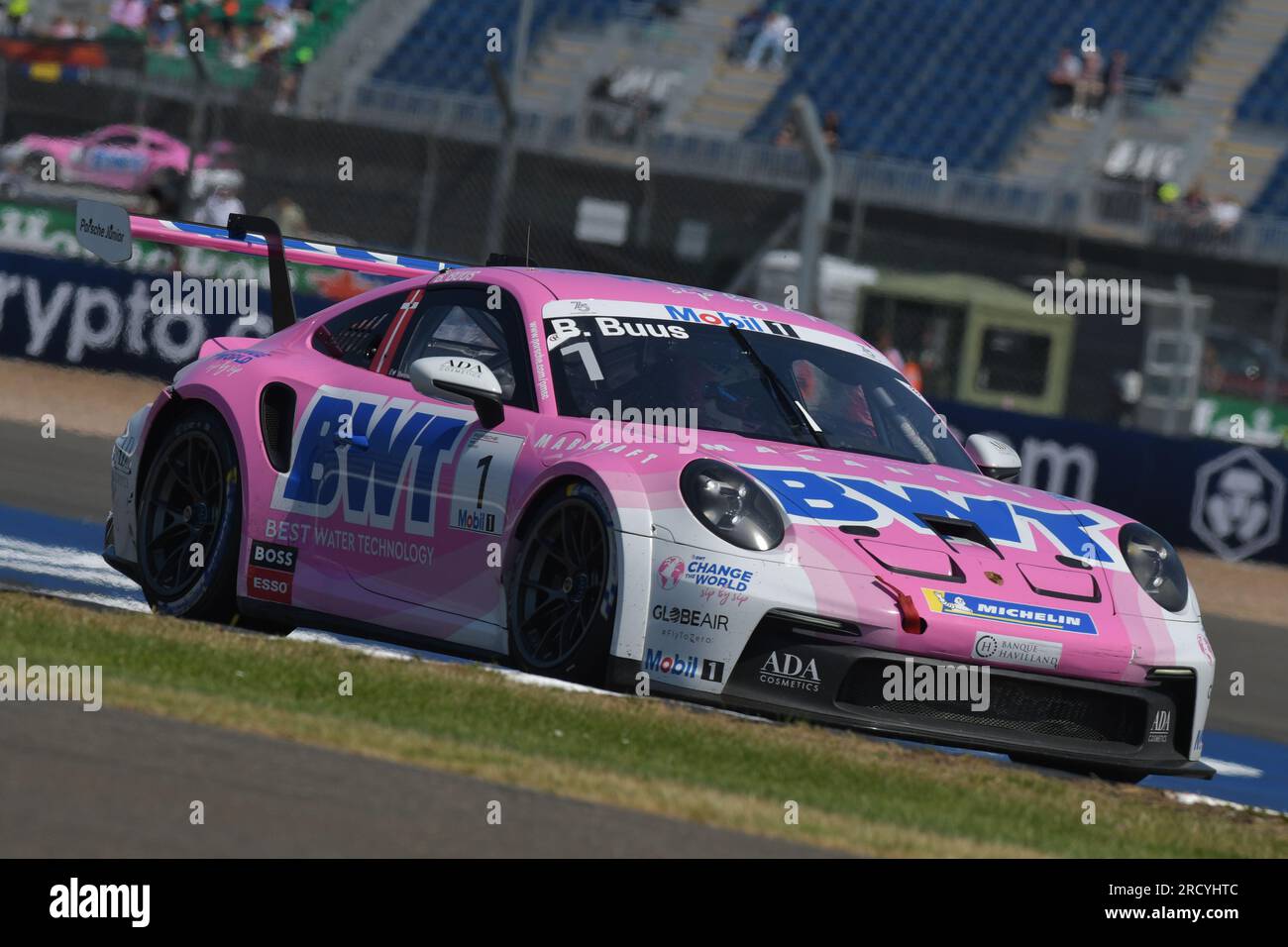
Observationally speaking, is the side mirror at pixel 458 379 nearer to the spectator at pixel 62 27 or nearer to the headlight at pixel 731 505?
the headlight at pixel 731 505

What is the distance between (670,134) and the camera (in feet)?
88.2

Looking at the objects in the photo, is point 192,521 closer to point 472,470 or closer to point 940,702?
point 472,470

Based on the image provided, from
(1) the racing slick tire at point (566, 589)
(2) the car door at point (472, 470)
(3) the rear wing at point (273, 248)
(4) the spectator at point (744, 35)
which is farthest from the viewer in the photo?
(4) the spectator at point (744, 35)

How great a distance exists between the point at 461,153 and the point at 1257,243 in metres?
8.74

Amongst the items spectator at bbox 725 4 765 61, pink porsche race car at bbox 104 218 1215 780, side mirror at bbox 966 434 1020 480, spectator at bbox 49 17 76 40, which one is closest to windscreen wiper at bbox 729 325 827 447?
pink porsche race car at bbox 104 218 1215 780

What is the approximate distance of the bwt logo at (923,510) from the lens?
21.9ft

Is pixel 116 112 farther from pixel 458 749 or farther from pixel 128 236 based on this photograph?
pixel 458 749

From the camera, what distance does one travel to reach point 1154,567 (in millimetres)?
7191

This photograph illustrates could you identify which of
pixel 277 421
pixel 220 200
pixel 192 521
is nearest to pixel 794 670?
pixel 277 421

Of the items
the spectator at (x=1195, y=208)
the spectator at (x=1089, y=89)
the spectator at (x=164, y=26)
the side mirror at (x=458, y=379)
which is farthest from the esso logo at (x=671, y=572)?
the spectator at (x=164, y=26)

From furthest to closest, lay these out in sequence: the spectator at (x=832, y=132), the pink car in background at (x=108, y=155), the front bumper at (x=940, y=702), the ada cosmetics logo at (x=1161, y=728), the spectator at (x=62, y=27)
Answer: the spectator at (x=62, y=27)
the spectator at (x=832, y=132)
the pink car in background at (x=108, y=155)
the ada cosmetics logo at (x=1161, y=728)
the front bumper at (x=940, y=702)

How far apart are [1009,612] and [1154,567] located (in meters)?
0.85

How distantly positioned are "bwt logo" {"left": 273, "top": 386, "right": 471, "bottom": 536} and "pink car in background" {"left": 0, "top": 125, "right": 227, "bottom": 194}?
17.4 metres

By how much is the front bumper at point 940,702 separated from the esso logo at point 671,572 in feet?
0.89
